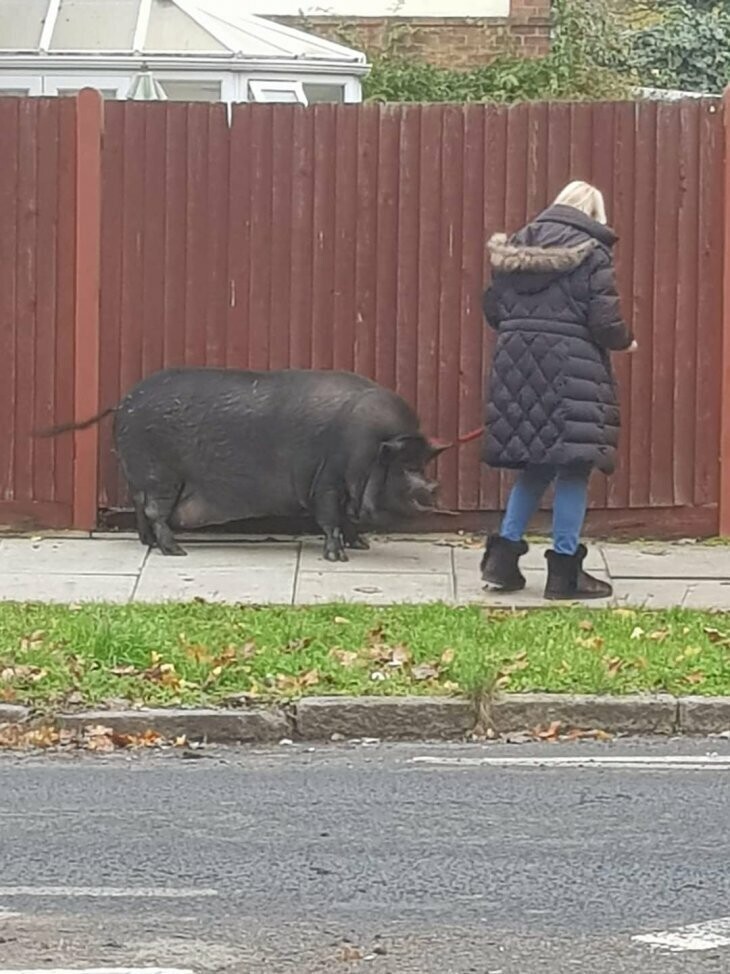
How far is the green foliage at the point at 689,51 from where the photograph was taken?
22011mm

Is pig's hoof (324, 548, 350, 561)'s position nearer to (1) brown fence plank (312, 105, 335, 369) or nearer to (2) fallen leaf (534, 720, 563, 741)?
(1) brown fence plank (312, 105, 335, 369)

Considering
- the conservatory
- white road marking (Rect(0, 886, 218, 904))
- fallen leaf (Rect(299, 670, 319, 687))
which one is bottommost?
white road marking (Rect(0, 886, 218, 904))

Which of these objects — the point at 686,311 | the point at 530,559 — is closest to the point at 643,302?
the point at 686,311

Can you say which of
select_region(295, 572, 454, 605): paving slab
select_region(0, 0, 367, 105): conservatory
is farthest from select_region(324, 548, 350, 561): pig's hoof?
select_region(0, 0, 367, 105): conservatory

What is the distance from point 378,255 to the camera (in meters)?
11.1

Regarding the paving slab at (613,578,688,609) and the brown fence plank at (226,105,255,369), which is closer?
the paving slab at (613,578,688,609)

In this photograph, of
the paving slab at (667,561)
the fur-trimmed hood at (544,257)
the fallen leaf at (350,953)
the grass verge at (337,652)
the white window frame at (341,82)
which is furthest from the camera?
the white window frame at (341,82)

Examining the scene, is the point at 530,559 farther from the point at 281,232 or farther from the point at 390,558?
the point at 281,232

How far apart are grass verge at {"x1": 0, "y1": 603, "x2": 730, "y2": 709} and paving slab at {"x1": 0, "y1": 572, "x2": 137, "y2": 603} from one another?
41 centimetres

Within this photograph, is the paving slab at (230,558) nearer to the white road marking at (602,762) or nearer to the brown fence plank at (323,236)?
the brown fence plank at (323,236)

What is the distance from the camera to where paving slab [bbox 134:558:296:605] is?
380 inches

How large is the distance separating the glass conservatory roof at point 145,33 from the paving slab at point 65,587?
22.5ft

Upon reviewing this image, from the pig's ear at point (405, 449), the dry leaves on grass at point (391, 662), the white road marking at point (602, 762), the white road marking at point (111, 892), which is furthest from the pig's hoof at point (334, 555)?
the white road marking at point (111, 892)

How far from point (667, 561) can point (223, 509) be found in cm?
224
